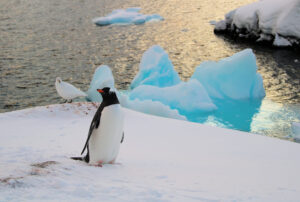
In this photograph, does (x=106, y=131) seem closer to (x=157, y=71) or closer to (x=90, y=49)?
(x=157, y=71)

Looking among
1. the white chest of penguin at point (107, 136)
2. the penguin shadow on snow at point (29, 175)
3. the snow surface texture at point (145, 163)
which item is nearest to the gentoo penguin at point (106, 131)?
the white chest of penguin at point (107, 136)

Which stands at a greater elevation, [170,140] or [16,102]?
[170,140]

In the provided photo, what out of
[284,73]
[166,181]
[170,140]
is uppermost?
[166,181]

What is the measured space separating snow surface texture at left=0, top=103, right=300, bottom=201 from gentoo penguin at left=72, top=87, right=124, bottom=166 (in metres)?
0.25

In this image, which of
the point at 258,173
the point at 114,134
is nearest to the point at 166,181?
the point at 114,134

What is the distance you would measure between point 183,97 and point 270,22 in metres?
13.0

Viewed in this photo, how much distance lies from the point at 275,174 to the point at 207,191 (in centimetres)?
160

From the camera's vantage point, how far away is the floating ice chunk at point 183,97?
1227 cm

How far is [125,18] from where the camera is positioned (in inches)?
1105

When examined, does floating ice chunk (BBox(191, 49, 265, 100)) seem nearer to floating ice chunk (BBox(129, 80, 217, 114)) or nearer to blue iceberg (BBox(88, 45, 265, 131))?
blue iceberg (BBox(88, 45, 265, 131))

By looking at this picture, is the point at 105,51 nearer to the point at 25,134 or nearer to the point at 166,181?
the point at 25,134

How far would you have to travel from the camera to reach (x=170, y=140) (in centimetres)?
663

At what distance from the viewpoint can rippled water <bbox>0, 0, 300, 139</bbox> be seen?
1577 centimetres

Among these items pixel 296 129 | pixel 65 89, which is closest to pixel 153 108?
pixel 65 89
